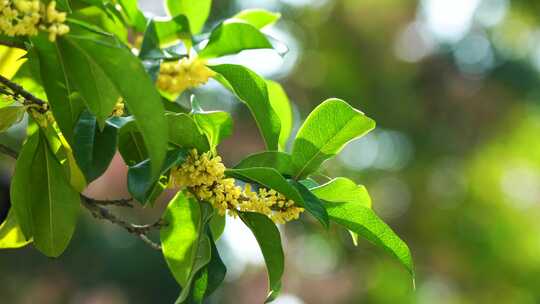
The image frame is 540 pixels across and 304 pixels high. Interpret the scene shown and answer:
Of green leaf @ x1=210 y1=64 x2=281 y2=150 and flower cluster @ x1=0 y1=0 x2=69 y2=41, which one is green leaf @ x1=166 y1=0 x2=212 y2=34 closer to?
green leaf @ x1=210 y1=64 x2=281 y2=150

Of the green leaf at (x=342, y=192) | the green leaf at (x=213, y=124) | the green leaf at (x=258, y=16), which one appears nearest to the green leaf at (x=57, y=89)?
the green leaf at (x=213, y=124)

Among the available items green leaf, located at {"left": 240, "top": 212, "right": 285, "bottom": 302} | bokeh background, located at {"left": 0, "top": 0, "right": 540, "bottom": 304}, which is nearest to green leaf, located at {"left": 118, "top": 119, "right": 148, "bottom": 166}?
green leaf, located at {"left": 240, "top": 212, "right": 285, "bottom": 302}

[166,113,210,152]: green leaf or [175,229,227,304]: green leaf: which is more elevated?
[166,113,210,152]: green leaf

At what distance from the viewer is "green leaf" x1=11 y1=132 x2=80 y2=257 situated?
864mm

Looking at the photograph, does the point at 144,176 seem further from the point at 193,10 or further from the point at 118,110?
the point at 193,10

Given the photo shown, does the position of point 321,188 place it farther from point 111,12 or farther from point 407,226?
point 407,226

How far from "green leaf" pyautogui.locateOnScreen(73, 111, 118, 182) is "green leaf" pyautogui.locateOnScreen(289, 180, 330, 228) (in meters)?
0.15

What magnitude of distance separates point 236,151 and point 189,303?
186 inches

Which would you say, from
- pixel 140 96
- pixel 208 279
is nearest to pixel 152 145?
pixel 140 96

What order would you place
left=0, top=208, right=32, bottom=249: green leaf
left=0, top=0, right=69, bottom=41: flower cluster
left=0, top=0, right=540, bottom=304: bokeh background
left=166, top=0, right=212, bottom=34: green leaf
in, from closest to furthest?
left=0, top=0, right=69, bottom=41: flower cluster, left=0, top=208, right=32, bottom=249: green leaf, left=166, top=0, right=212, bottom=34: green leaf, left=0, top=0, right=540, bottom=304: bokeh background

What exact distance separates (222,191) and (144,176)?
80mm

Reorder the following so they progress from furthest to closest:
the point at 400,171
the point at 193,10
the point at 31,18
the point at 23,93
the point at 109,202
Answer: the point at 400,171, the point at 193,10, the point at 109,202, the point at 23,93, the point at 31,18

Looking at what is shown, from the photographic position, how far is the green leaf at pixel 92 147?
795 mm

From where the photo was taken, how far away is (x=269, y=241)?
85 centimetres
